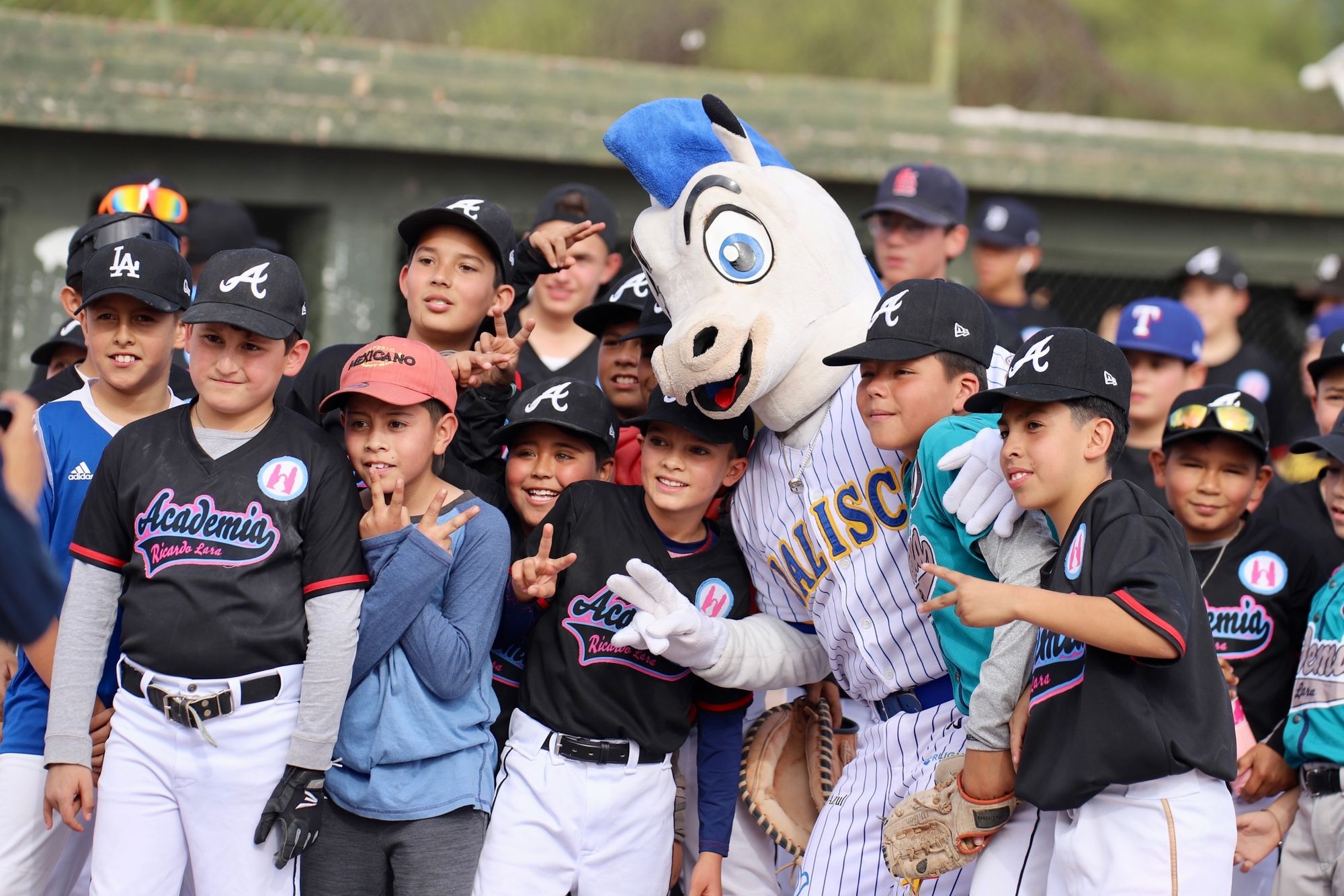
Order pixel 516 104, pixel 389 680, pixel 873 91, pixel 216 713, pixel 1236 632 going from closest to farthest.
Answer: pixel 216 713, pixel 389 680, pixel 1236 632, pixel 516 104, pixel 873 91

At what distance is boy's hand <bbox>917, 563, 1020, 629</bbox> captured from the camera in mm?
2479

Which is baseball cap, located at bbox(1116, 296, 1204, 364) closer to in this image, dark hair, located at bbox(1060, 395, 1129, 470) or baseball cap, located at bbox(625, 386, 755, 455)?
baseball cap, located at bbox(625, 386, 755, 455)

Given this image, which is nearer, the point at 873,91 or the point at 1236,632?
the point at 1236,632

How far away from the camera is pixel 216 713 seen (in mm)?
2914

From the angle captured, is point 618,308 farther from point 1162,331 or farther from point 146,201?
point 1162,331

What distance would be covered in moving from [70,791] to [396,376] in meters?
1.16

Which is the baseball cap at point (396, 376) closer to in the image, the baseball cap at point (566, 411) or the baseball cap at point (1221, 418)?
the baseball cap at point (566, 411)

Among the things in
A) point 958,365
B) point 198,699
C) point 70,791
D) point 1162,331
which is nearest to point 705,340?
point 958,365

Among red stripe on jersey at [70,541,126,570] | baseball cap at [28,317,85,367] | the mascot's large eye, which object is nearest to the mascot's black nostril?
the mascot's large eye

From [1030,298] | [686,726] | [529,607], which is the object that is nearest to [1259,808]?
[686,726]

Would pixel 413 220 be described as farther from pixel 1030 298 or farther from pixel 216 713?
pixel 1030 298

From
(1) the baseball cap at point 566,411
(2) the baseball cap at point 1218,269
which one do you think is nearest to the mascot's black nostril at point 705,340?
(1) the baseball cap at point 566,411

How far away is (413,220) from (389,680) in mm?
1277

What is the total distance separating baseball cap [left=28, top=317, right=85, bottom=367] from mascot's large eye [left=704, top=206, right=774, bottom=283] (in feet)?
6.98
